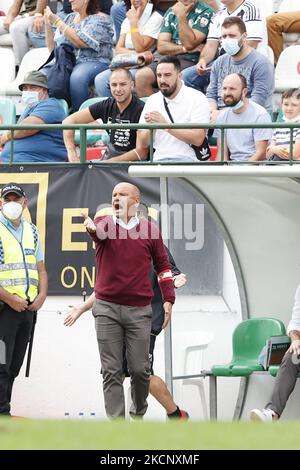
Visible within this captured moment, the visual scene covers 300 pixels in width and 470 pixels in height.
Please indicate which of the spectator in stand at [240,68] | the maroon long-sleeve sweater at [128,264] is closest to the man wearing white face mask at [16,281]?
the maroon long-sleeve sweater at [128,264]

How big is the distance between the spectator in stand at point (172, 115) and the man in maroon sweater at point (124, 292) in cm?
148

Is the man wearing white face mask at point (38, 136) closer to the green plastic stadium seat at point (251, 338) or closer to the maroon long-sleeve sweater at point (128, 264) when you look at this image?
the maroon long-sleeve sweater at point (128, 264)

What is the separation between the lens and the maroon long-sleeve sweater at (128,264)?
10.6 metres

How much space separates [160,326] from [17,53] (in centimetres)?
614

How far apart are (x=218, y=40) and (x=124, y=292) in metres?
3.97

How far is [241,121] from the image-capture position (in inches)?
489

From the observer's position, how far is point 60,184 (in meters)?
12.2

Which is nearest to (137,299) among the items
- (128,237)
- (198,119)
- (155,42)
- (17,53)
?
(128,237)

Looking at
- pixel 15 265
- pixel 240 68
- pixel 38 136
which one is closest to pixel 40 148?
pixel 38 136

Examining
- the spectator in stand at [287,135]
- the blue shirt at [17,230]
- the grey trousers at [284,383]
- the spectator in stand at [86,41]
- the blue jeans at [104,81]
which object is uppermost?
the spectator in stand at [86,41]

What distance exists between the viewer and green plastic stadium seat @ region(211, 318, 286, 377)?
452 inches

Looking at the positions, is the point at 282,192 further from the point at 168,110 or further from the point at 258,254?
the point at 168,110

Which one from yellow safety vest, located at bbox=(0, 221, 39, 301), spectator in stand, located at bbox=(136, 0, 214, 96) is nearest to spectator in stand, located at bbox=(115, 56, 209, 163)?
spectator in stand, located at bbox=(136, 0, 214, 96)

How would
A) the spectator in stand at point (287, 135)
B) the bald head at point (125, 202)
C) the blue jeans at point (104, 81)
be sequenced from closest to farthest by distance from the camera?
1. the bald head at point (125, 202)
2. the spectator in stand at point (287, 135)
3. the blue jeans at point (104, 81)
